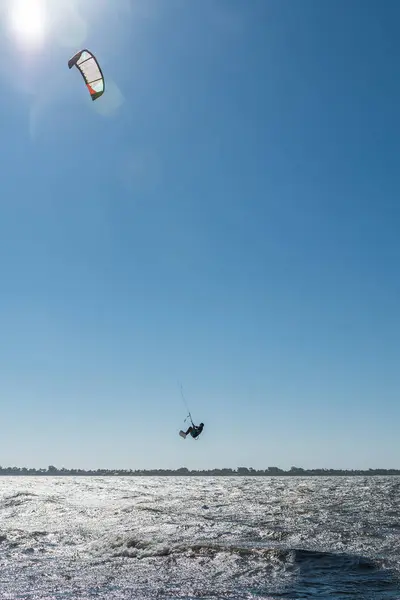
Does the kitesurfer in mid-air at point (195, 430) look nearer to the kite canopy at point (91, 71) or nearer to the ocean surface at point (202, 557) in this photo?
the ocean surface at point (202, 557)

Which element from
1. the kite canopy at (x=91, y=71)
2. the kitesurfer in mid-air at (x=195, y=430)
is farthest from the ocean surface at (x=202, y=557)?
the kite canopy at (x=91, y=71)

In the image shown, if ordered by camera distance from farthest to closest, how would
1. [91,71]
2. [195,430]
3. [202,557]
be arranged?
[195,430], [91,71], [202,557]

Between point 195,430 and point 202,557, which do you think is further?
point 195,430

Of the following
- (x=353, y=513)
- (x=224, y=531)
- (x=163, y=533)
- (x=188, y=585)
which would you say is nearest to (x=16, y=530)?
(x=163, y=533)

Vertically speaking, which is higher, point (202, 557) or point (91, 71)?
point (91, 71)

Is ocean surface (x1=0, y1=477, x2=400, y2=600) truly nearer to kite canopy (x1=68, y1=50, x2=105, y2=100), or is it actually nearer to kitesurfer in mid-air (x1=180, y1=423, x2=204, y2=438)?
kitesurfer in mid-air (x1=180, y1=423, x2=204, y2=438)

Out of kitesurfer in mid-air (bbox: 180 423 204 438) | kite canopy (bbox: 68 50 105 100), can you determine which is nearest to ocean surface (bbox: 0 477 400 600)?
kitesurfer in mid-air (bbox: 180 423 204 438)

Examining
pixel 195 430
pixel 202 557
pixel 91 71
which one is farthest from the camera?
pixel 195 430

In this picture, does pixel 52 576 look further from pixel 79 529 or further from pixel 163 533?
pixel 79 529
